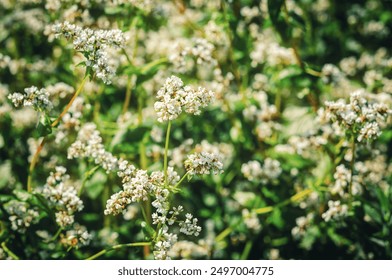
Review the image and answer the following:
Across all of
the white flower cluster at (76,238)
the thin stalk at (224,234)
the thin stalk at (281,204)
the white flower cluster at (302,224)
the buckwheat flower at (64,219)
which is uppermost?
the buckwheat flower at (64,219)

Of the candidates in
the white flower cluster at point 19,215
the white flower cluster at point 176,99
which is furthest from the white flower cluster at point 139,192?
the white flower cluster at point 19,215

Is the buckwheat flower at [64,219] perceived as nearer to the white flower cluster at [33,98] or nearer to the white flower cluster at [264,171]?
the white flower cluster at [33,98]

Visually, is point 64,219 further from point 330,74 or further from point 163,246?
point 330,74

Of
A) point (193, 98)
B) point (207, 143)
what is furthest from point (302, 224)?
point (193, 98)

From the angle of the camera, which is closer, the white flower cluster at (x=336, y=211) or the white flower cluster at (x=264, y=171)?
the white flower cluster at (x=336, y=211)

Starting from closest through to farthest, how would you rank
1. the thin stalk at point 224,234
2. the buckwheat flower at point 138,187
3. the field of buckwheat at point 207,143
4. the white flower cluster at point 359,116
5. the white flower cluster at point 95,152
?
the buckwheat flower at point 138,187, the white flower cluster at point 359,116, the white flower cluster at point 95,152, the field of buckwheat at point 207,143, the thin stalk at point 224,234
